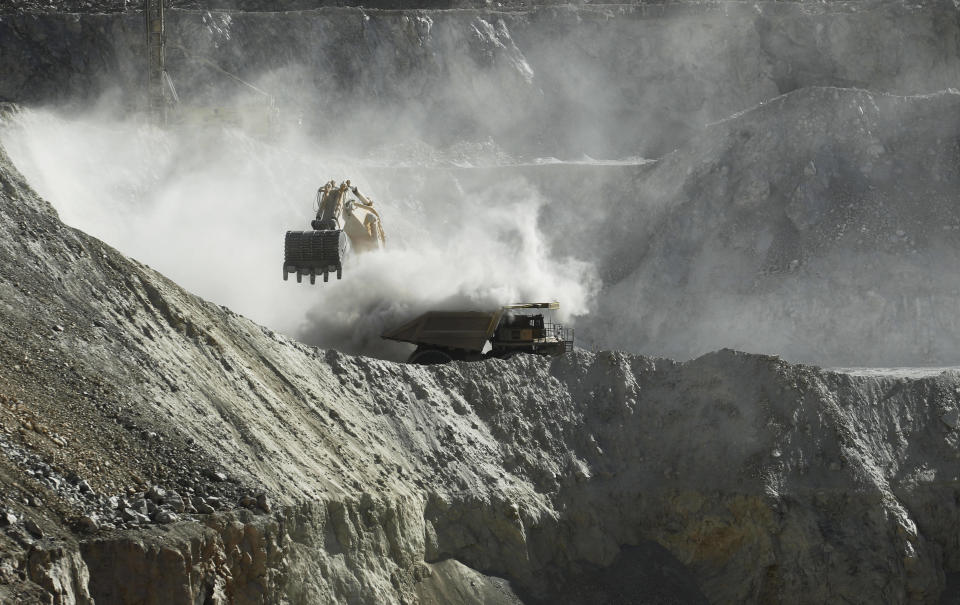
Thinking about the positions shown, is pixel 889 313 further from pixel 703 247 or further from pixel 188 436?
pixel 188 436

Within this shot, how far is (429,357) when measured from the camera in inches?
1105

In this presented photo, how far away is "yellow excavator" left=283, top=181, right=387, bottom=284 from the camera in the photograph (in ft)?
88.6

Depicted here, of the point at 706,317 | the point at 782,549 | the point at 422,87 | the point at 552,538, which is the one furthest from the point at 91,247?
the point at 422,87

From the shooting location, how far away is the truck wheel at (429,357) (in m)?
28.0

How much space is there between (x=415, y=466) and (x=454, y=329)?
276 inches

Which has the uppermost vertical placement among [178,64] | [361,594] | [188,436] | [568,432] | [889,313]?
[178,64]

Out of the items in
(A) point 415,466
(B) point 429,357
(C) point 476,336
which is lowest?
(A) point 415,466

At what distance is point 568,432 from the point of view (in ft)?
80.9

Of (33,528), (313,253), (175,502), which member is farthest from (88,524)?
(313,253)

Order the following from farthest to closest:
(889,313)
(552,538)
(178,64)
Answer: (178,64)
(889,313)
(552,538)

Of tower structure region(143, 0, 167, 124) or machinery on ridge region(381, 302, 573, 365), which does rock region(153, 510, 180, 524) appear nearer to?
machinery on ridge region(381, 302, 573, 365)

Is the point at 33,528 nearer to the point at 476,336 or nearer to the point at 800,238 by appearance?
the point at 476,336

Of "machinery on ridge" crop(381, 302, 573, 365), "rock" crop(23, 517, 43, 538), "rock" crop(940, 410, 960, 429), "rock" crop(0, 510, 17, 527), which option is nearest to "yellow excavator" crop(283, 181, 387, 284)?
"machinery on ridge" crop(381, 302, 573, 365)

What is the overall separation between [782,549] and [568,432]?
457 cm
